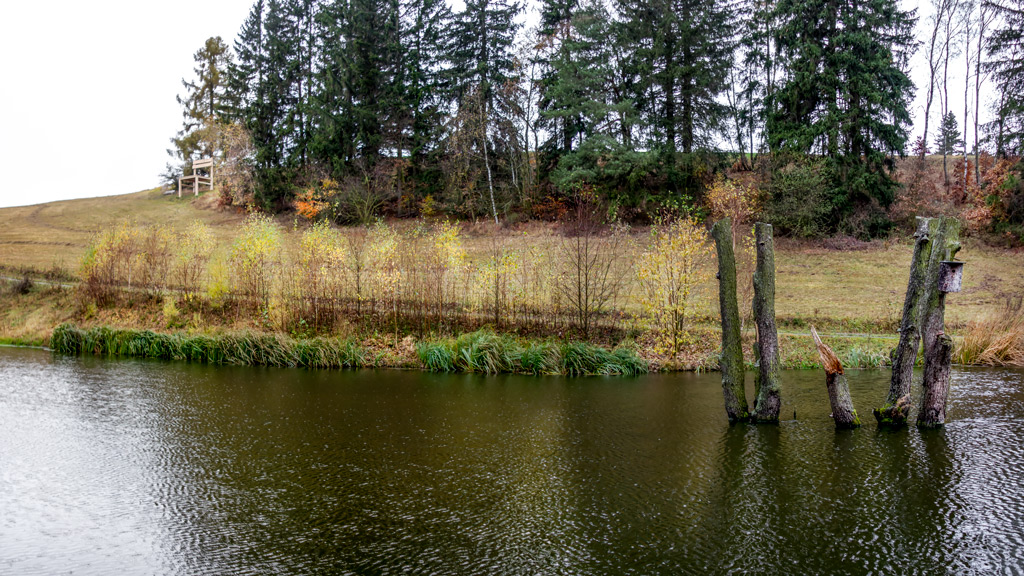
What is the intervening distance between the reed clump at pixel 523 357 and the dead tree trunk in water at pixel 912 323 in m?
7.81

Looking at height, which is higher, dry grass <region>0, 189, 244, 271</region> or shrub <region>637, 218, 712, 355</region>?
dry grass <region>0, 189, 244, 271</region>

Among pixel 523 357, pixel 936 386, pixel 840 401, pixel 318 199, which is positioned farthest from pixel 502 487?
pixel 318 199

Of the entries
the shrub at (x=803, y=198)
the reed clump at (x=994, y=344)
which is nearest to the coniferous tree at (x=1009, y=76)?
the shrub at (x=803, y=198)

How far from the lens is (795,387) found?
14.6 meters

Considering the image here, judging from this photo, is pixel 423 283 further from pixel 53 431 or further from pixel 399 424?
pixel 53 431

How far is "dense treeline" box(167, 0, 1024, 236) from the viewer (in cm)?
3123

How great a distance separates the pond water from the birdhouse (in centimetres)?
249

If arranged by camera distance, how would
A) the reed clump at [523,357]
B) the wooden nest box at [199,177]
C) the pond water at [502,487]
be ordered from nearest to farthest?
1. the pond water at [502,487]
2. the reed clump at [523,357]
3. the wooden nest box at [199,177]

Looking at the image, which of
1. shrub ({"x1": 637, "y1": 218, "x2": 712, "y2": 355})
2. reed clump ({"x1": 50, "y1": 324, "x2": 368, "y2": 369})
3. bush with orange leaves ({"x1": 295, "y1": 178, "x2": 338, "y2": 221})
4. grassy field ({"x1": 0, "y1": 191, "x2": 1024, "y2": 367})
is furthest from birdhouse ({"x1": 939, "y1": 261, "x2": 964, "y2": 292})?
bush with orange leaves ({"x1": 295, "y1": 178, "x2": 338, "y2": 221})

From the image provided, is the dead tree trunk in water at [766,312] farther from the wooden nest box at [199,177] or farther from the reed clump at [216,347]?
the wooden nest box at [199,177]

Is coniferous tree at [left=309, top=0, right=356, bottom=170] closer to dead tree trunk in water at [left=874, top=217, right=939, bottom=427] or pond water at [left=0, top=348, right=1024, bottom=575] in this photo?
pond water at [left=0, top=348, right=1024, bottom=575]

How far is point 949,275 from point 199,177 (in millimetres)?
60857

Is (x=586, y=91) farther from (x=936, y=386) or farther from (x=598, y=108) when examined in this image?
(x=936, y=386)

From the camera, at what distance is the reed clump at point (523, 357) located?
17.5 metres
